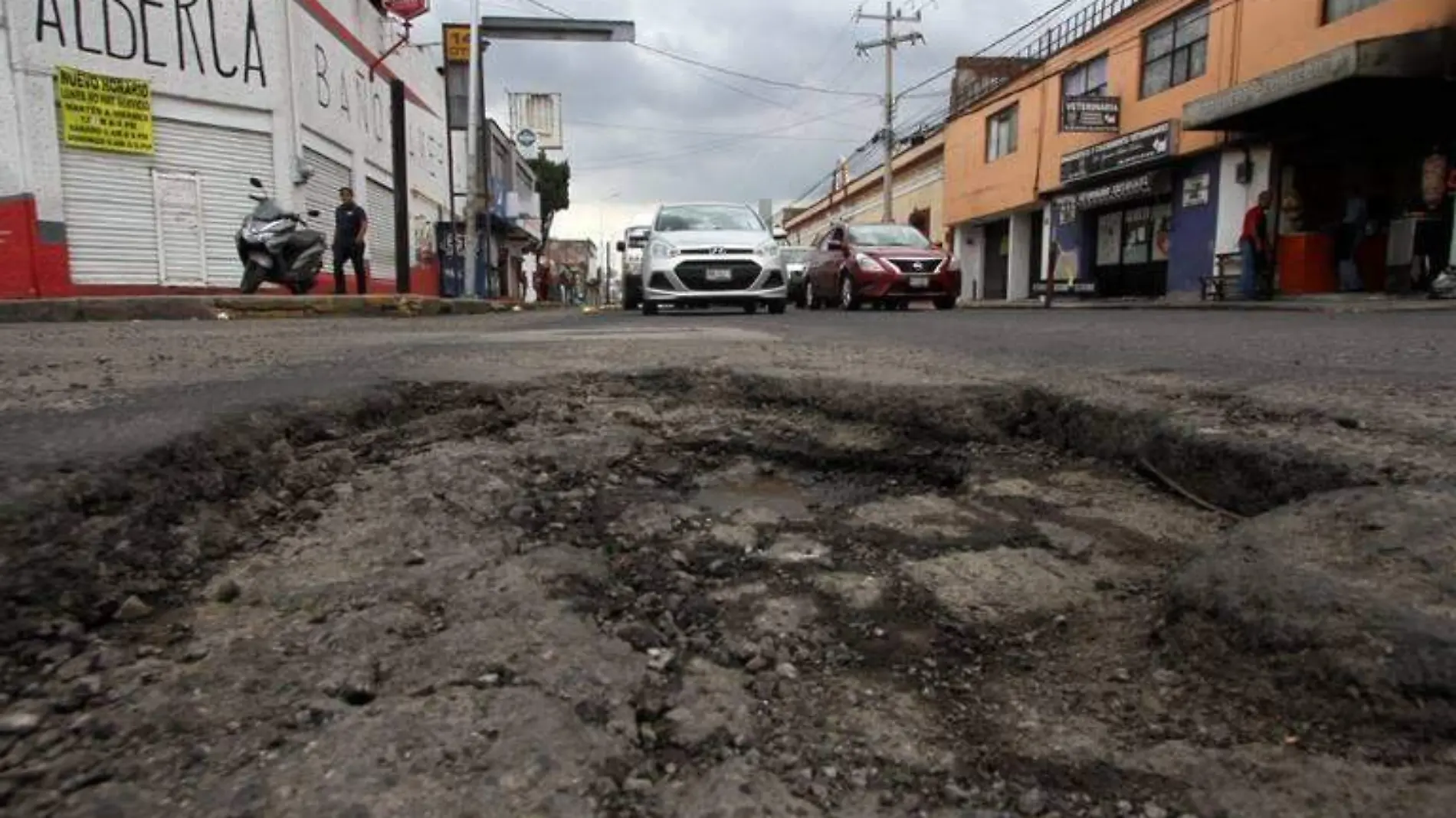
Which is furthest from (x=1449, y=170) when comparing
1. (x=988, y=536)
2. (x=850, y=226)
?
(x=988, y=536)

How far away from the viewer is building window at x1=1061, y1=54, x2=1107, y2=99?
21859 mm

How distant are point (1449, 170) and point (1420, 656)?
48.8 ft

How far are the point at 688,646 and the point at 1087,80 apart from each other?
79.3 ft

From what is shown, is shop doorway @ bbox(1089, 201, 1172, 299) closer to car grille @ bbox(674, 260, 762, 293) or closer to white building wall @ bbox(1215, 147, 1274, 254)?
white building wall @ bbox(1215, 147, 1274, 254)

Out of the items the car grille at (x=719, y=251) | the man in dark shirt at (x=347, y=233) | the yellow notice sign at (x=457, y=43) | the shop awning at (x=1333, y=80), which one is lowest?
the car grille at (x=719, y=251)

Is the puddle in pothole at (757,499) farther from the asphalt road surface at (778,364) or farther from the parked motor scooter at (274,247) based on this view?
the parked motor scooter at (274,247)

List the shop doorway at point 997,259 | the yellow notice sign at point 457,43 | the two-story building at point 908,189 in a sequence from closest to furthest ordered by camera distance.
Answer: the yellow notice sign at point 457,43
the shop doorway at point 997,259
the two-story building at point 908,189

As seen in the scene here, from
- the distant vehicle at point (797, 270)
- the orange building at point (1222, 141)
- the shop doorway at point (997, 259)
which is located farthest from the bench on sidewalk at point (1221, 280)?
the shop doorway at point (997, 259)

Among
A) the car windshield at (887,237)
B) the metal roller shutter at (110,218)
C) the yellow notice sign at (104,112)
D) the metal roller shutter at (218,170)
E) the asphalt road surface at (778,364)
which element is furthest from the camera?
the car windshield at (887,237)

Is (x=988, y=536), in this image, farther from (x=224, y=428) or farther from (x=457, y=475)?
(x=224, y=428)

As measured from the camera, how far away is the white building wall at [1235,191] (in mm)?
16516

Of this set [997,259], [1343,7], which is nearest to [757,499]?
[1343,7]

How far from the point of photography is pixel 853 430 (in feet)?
10.2

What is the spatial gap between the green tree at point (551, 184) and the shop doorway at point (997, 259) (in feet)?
93.1
